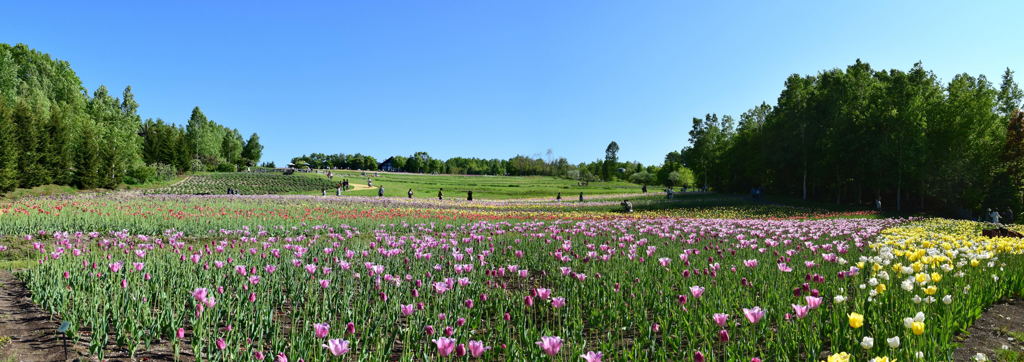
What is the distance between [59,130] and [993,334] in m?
55.3

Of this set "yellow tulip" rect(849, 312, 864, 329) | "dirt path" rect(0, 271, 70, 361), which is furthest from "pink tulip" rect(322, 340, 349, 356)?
"yellow tulip" rect(849, 312, 864, 329)

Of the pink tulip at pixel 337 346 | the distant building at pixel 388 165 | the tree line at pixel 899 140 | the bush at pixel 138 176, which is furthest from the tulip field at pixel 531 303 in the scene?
the distant building at pixel 388 165

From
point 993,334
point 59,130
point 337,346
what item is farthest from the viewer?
point 59,130

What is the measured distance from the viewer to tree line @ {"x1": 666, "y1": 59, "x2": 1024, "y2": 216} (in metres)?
31.2

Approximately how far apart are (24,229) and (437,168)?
155554mm

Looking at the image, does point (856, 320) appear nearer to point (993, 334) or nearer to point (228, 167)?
point (993, 334)

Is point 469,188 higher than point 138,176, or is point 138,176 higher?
point 138,176

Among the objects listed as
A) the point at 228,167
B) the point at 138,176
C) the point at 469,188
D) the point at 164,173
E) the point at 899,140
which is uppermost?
the point at 899,140

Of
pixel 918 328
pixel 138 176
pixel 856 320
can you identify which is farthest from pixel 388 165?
pixel 918 328

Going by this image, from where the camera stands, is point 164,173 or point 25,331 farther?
point 164,173

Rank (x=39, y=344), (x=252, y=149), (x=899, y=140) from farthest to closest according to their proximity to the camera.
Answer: (x=252, y=149) < (x=899, y=140) < (x=39, y=344)

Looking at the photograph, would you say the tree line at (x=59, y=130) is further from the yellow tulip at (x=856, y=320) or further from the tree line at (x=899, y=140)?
the tree line at (x=899, y=140)

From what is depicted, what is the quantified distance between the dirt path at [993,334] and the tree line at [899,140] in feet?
107

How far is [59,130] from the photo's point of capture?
4038 centimetres
